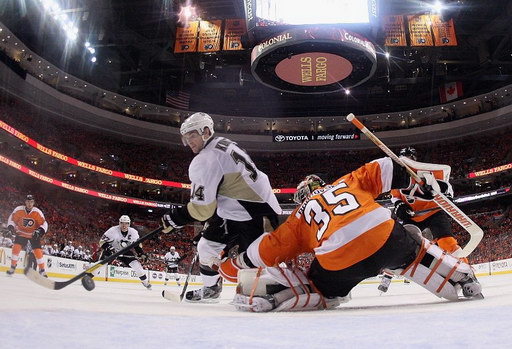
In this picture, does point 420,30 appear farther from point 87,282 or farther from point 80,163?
point 80,163

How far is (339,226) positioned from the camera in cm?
218

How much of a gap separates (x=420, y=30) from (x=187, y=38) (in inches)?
314

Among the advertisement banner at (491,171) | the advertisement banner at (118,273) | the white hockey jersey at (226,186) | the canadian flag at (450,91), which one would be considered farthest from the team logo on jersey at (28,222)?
the canadian flag at (450,91)

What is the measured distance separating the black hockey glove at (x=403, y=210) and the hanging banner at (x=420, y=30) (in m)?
11.6

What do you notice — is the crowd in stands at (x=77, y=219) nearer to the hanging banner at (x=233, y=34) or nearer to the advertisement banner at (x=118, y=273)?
the advertisement banner at (x=118, y=273)

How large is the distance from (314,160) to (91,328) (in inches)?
989

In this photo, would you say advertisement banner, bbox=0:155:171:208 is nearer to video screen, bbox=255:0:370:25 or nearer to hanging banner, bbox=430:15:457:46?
video screen, bbox=255:0:370:25

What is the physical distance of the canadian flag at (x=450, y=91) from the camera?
2264 cm

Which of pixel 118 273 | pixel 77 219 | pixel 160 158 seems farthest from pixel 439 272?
pixel 160 158

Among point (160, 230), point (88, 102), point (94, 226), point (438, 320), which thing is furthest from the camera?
point (88, 102)

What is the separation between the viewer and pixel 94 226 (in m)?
19.8

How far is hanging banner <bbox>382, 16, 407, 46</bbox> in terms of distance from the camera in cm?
1462

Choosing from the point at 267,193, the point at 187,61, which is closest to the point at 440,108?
the point at 187,61

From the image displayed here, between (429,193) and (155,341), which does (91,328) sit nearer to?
(155,341)
